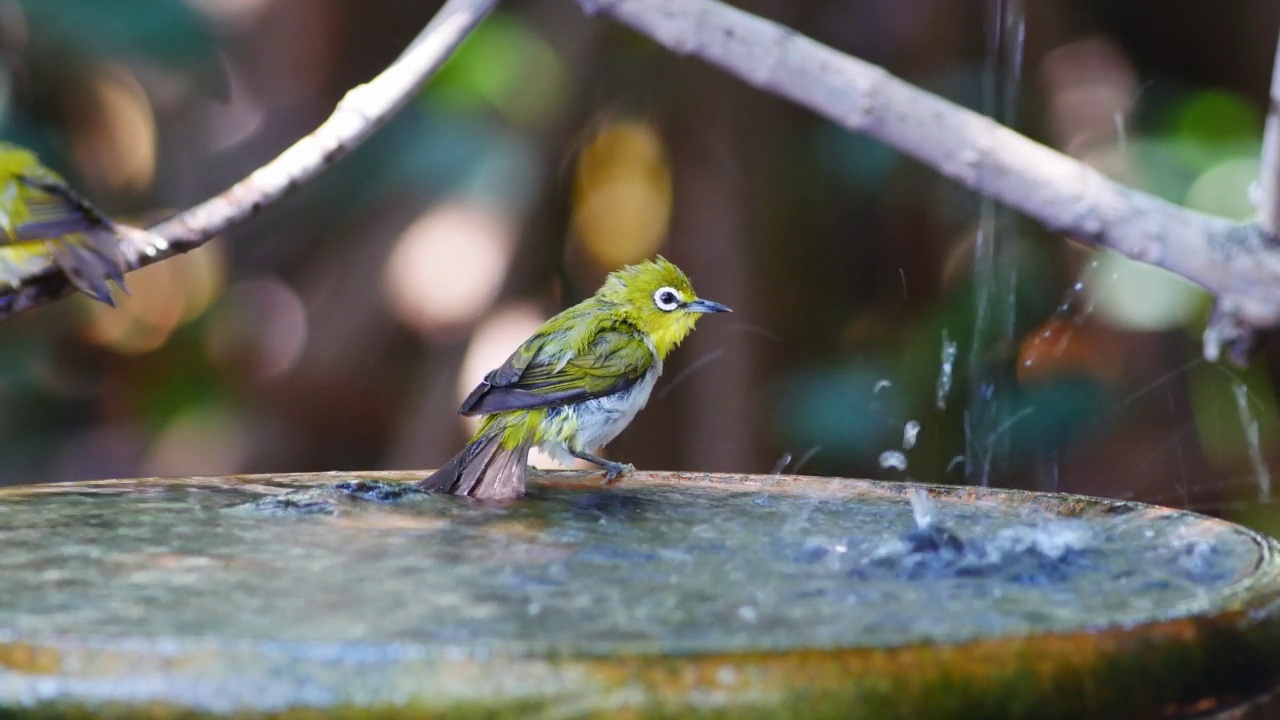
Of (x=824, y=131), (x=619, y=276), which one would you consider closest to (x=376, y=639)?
(x=619, y=276)

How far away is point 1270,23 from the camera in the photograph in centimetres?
539

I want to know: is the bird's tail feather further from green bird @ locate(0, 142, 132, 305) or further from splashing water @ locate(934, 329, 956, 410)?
splashing water @ locate(934, 329, 956, 410)

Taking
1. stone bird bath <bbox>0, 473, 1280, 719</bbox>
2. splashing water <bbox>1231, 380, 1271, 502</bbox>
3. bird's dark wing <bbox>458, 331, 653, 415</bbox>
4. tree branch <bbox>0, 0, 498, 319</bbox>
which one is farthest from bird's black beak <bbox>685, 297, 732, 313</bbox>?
splashing water <bbox>1231, 380, 1271, 502</bbox>

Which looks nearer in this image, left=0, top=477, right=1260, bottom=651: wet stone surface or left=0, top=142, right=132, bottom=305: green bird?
left=0, top=477, right=1260, bottom=651: wet stone surface

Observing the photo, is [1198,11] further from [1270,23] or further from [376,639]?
[376,639]

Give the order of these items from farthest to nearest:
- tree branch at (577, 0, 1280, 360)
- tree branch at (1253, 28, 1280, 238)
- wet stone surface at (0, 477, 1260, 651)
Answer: tree branch at (577, 0, 1280, 360), tree branch at (1253, 28, 1280, 238), wet stone surface at (0, 477, 1260, 651)

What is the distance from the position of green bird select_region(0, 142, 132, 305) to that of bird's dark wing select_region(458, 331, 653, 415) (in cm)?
87

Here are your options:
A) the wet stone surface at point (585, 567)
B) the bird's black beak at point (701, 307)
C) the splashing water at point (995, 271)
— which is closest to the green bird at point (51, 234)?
the wet stone surface at point (585, 567)

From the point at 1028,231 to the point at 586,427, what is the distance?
2.79 meters

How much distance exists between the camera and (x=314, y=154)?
9.70 feet

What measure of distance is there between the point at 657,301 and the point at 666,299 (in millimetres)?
30

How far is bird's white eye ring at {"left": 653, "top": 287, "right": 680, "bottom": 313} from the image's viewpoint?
3.69 meters

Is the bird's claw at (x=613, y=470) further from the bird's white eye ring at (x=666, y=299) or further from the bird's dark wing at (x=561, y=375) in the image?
the bird's white eye ring at (x=666, y=299)

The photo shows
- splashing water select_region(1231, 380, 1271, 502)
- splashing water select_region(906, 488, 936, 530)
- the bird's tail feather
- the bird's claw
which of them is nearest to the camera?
splashing water select_region(906, 488, 936, 530)
